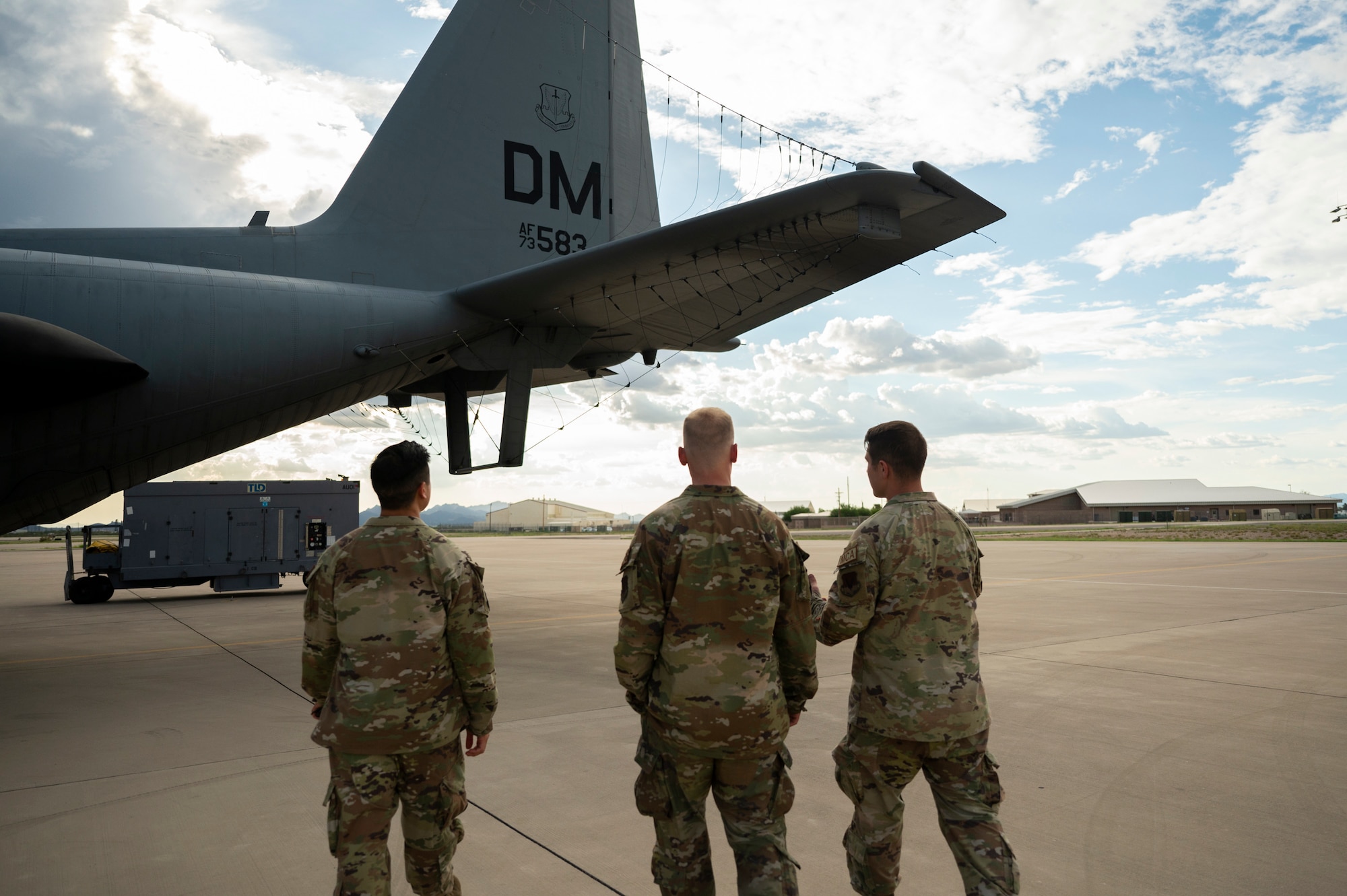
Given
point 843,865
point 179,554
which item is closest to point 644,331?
point 843,865

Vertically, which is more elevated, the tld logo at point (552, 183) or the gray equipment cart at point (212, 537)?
the tld logo at point (552, 183)

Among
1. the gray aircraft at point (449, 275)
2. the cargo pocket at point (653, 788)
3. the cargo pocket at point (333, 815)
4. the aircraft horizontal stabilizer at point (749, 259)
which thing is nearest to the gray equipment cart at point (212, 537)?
the gray aircraft at point (449, 275)

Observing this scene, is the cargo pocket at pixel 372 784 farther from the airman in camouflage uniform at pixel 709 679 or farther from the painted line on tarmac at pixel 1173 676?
the painted line on tarmac at pixel 1173 676

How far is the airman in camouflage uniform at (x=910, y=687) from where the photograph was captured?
114 inches

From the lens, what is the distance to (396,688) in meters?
2.82

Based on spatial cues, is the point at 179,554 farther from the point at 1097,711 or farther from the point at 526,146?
the point at 1097,711

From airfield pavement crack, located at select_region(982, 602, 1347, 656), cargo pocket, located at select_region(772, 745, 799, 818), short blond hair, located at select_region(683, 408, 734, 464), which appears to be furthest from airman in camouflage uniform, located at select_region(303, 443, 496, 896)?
airfield pavement crack, located at select_region(982, 602, 1347, 656)

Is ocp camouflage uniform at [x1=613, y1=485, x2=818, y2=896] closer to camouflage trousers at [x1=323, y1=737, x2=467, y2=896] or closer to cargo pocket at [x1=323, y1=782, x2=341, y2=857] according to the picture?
camouflage trousers at [x1=323, y1=737, x2=467, y2=896]

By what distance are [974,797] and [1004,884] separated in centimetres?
29

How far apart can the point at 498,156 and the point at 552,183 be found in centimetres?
99

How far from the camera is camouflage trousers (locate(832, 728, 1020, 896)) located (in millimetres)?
2805

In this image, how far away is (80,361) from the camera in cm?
707

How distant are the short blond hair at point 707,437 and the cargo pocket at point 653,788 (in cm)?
102

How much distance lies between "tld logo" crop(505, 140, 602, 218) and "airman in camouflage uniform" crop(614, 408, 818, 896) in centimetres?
1006
